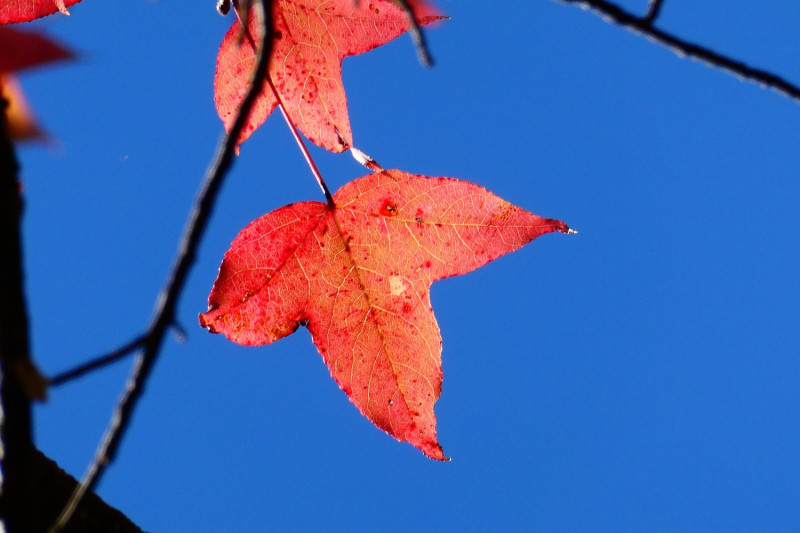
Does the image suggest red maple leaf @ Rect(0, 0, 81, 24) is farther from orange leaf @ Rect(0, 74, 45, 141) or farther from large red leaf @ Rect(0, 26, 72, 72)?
orange leaf @ Rect(0, 74, 45, 141)

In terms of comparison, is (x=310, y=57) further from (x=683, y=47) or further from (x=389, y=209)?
(x=683, y=47)

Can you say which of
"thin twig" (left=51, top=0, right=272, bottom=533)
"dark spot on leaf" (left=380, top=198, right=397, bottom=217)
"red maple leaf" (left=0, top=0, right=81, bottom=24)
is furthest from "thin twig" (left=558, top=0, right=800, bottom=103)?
"red maple leaf" (left=0, top=0, right=81, bottom=24)

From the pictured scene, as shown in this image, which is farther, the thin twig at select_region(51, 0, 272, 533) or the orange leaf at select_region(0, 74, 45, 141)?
the orange leaf at select_region(0, 74, 45, 141)

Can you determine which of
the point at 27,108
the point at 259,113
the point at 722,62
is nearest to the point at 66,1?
the point at 259,113

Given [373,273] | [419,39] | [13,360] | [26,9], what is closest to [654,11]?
[419,39]

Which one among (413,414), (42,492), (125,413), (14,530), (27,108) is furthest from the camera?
(27,108)

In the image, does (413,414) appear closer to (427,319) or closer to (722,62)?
(427,319)
